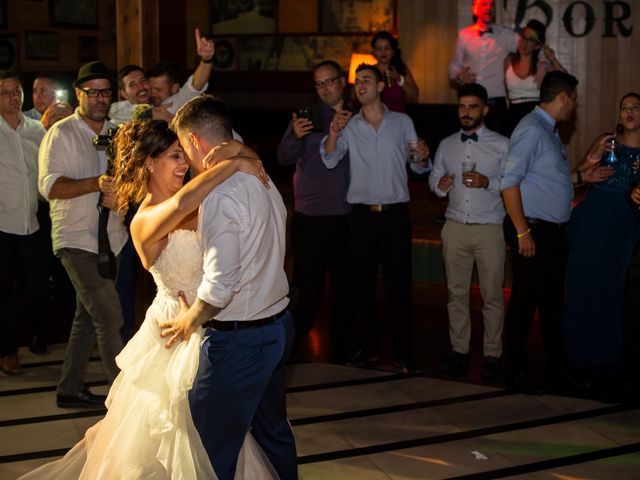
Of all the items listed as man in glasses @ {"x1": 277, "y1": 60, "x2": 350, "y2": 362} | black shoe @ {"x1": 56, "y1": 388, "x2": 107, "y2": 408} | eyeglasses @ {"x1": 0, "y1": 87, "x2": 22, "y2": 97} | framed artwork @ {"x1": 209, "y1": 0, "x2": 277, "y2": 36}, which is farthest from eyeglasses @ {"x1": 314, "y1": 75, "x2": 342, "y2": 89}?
framed artwork @ {"x1": 209, "y1": 0, "x2": 277, "y2": 36}

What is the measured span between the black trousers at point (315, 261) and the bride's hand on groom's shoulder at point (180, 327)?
2504 mm

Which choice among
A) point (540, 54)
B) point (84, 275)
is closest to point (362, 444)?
point (84, 275)

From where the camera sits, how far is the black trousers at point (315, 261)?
5965mm

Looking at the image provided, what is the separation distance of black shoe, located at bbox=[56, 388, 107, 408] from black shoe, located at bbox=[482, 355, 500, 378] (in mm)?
2025

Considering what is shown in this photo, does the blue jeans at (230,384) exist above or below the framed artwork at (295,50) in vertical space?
below

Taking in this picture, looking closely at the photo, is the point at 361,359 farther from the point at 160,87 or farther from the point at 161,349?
the point at 161,349

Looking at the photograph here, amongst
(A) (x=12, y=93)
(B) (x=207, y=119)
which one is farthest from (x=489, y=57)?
(B) (x=207, y=119)

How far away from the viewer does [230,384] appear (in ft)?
10.8

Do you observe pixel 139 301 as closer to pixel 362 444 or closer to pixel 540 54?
pixel 362 444

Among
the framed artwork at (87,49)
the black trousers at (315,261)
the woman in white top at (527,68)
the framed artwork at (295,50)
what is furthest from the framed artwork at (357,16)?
the black trousers at (315,261)

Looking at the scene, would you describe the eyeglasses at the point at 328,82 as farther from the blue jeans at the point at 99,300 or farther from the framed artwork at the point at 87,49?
the framed artwork at the point at 87,49

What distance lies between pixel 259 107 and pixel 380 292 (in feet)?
23.8

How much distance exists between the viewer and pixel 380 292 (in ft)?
25.8

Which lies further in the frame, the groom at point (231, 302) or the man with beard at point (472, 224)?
the man with beard at point (472, 224)
